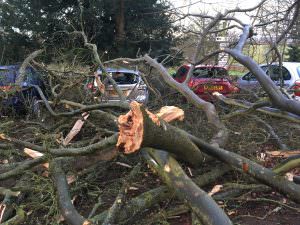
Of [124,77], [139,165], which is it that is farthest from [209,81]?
[139,165]

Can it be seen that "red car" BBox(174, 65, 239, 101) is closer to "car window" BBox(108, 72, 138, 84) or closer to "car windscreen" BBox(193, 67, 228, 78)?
"car windscreen" BBox(193, 67, 228, 78)

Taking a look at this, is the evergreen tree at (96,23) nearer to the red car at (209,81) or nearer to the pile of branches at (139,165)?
the red car at (209,81)

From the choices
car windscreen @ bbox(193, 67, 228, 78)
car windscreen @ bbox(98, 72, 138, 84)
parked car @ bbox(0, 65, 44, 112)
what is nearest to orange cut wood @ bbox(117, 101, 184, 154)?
parked car @ bbox(0, 65, 44, 112)

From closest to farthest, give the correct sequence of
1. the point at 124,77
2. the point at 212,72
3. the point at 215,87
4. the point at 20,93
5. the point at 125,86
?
the point at 20,93, the point at 212,72, the point at 125,86, the point at 215,87, the point at 124,77

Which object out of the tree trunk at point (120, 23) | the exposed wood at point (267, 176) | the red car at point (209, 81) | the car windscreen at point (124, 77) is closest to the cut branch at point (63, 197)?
the exposed wood at point (267, 176)

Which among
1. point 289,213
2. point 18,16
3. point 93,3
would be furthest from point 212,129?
point 18,16

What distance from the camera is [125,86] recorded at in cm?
827

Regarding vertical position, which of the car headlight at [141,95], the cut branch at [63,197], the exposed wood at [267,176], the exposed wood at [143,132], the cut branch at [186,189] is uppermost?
the exposed wood at [143,132]

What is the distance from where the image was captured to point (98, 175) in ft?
15.1

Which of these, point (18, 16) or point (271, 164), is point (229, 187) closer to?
point (271, 164)

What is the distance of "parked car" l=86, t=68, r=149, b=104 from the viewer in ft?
21.7

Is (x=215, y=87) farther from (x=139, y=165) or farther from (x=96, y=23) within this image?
(x=96, y=23)

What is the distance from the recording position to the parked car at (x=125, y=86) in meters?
6.63

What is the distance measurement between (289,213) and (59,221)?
2.09 metres
